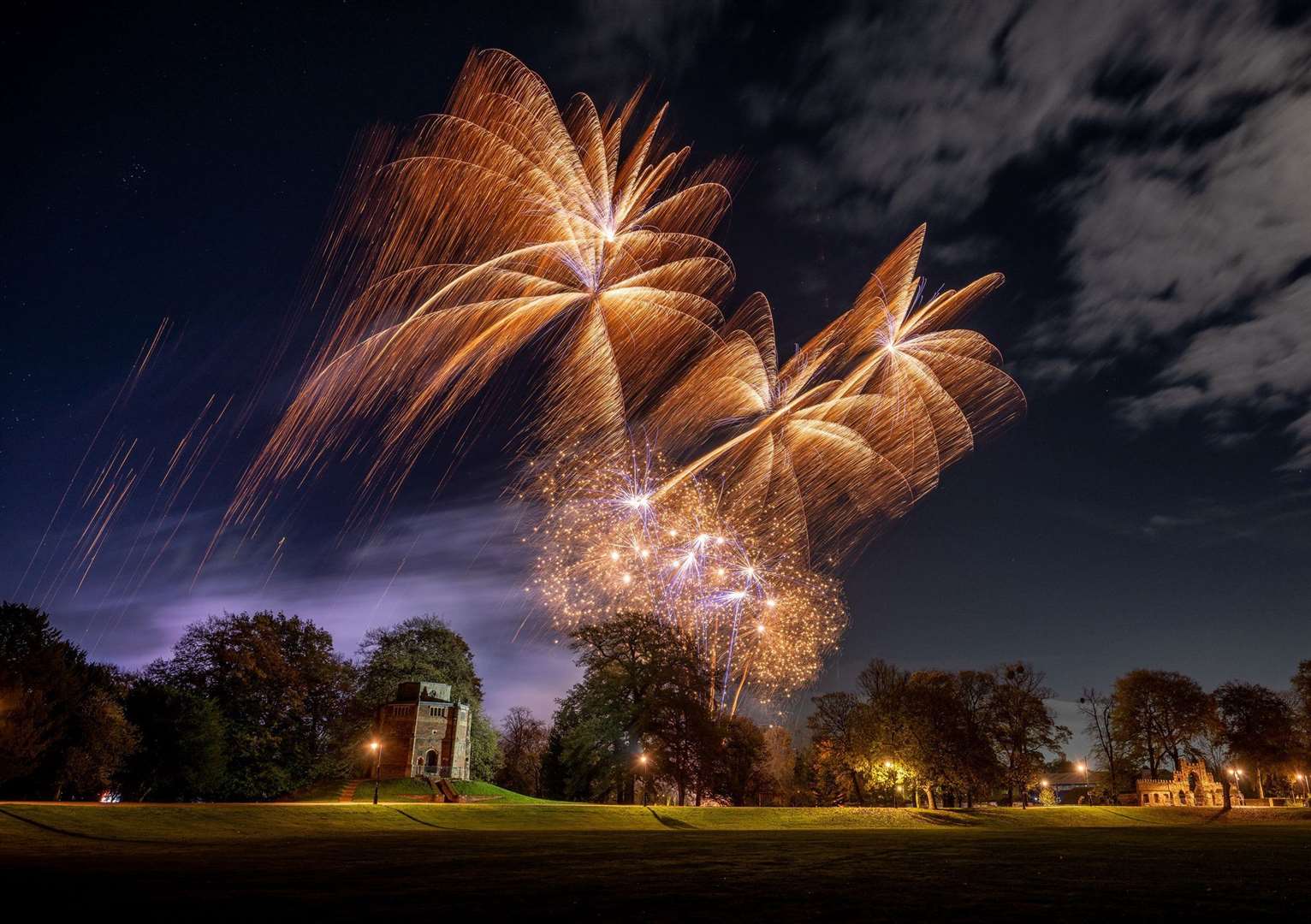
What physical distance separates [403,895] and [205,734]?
151 ft

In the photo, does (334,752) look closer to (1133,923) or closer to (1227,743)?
(1133,923)

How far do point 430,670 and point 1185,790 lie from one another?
63199mm

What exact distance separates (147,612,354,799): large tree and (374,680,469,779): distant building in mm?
3909

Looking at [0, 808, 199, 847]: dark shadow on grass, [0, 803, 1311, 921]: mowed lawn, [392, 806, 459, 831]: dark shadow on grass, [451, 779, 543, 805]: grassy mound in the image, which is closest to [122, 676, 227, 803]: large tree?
[451, 779, 543, 805]: grassy mound

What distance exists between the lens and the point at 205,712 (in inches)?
1928

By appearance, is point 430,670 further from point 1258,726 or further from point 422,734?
point 1258,726

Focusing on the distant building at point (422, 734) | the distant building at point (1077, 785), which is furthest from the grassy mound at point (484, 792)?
the distant building at point (1077, 785)

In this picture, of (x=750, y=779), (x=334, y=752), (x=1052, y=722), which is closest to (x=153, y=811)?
(x=334, y=752)

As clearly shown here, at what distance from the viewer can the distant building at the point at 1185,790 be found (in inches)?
2406

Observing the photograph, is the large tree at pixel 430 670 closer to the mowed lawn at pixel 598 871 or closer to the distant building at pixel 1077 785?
the mowed lawn at pixel 598 871

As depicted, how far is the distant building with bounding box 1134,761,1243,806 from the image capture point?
61.1 metres

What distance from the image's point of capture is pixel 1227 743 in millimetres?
63906

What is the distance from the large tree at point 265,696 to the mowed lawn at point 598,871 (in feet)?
75.7

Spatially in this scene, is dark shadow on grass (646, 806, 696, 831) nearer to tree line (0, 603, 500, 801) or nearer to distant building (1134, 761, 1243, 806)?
tree line (0, 603, 500, 801)
